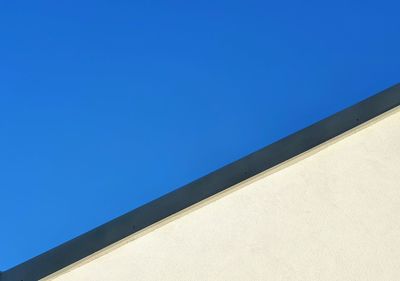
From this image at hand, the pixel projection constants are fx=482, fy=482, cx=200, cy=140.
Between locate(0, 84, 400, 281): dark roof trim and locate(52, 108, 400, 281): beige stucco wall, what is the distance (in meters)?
0.03

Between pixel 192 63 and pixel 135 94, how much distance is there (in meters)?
0.27

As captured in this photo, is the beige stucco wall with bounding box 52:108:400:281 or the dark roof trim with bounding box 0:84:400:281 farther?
the dark roof trim with bounding box 0:84:400:281

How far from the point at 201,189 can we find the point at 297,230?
276 millimetres

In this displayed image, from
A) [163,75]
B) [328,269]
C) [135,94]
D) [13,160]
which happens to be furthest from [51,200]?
[328,269]

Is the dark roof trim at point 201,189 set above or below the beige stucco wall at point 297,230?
above

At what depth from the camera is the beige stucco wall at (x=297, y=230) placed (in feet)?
3.83

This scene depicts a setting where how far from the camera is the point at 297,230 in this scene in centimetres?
123

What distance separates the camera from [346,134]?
133 cm

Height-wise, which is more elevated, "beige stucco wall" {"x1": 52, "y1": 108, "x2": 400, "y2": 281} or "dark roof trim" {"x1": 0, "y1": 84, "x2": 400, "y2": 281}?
"dark roof trim" {"x1": 0, "y1": 84, "x2": 400, "y2": 281}

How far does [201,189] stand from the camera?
51.8 inches

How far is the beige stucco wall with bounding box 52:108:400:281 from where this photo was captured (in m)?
1.17

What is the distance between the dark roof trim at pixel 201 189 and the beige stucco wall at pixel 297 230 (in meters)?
0.03

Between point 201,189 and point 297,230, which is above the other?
point 201,189

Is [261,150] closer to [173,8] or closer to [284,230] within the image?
[284,230]
